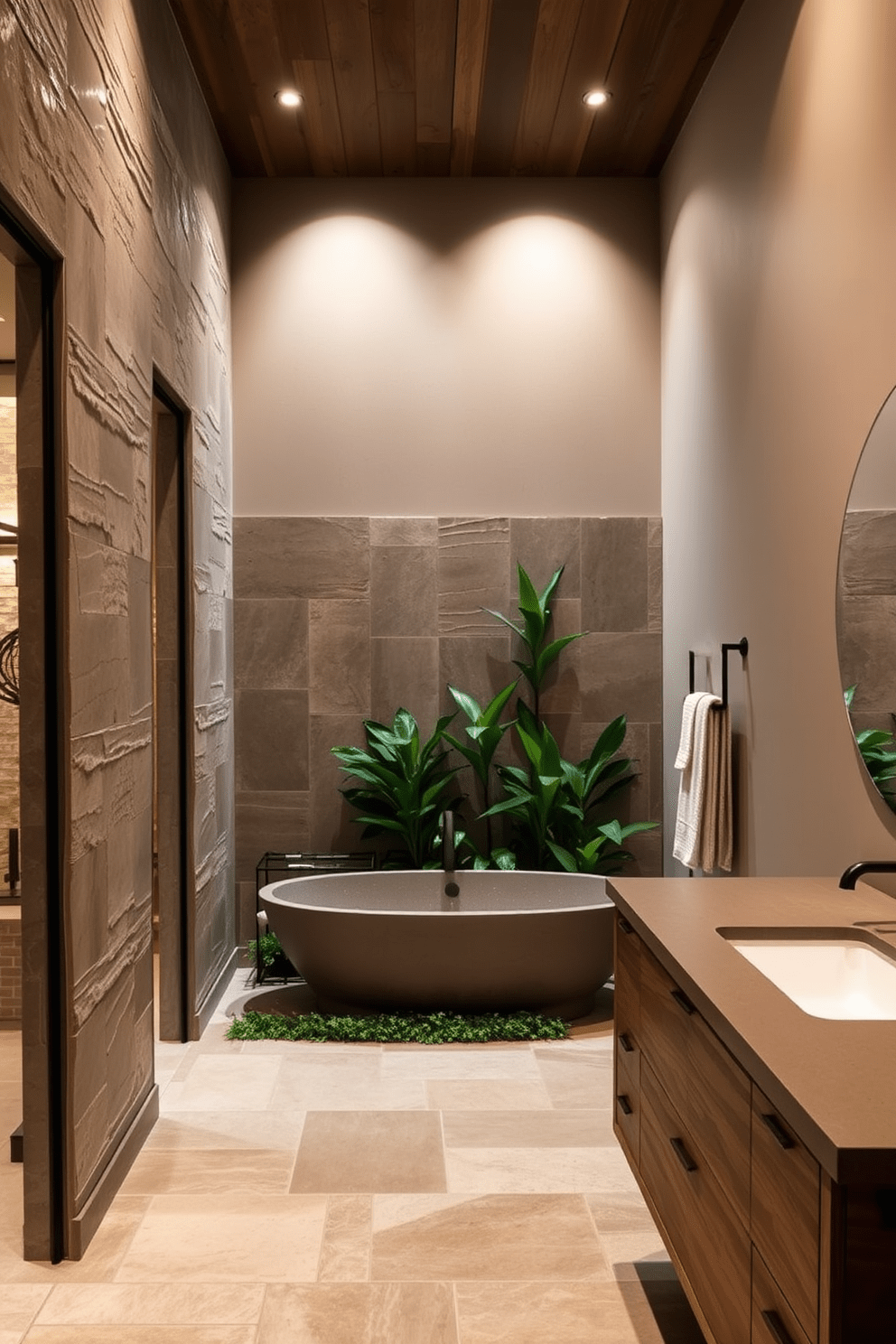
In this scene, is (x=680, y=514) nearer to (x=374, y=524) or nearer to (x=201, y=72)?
(x=374, y=524)

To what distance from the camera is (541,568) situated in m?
5.18

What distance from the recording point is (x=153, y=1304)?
2.47 meters

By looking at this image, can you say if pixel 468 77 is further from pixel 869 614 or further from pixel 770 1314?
pixel 770 1314

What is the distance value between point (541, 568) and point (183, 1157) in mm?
2813

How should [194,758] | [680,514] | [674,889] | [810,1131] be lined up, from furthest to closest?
1. [680,514]
2. [194,758]
3. [674,889]
4. [810,1131]

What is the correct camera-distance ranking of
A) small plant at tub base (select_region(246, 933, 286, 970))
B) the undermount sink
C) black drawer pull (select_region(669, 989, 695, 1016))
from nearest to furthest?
black drawer pull (select_region(669, 989, 695, 1016))
the undermount sink
small plant at tub base (select_region(246, 933, 286, 970))

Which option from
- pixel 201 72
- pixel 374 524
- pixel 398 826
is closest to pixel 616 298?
pixel 374 524

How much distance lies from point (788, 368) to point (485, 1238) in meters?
2.26

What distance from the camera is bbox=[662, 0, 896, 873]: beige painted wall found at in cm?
270

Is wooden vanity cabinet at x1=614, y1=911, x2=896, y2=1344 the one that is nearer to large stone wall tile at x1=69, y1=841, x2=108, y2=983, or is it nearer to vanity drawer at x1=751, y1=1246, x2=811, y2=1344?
vanity drawer at x1=751, y1=1246, x2=811, y2=1344

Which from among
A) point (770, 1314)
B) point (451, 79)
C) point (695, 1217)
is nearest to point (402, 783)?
point (451, 79)

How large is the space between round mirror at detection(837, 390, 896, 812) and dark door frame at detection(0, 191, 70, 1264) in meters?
1.66

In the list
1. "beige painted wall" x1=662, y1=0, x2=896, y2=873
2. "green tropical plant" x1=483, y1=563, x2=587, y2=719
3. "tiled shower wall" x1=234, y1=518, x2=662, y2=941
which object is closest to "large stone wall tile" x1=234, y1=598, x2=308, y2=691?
"tiled shower wall" x1=234, y1=518, x2=662, y2=941

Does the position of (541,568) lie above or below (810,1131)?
above
